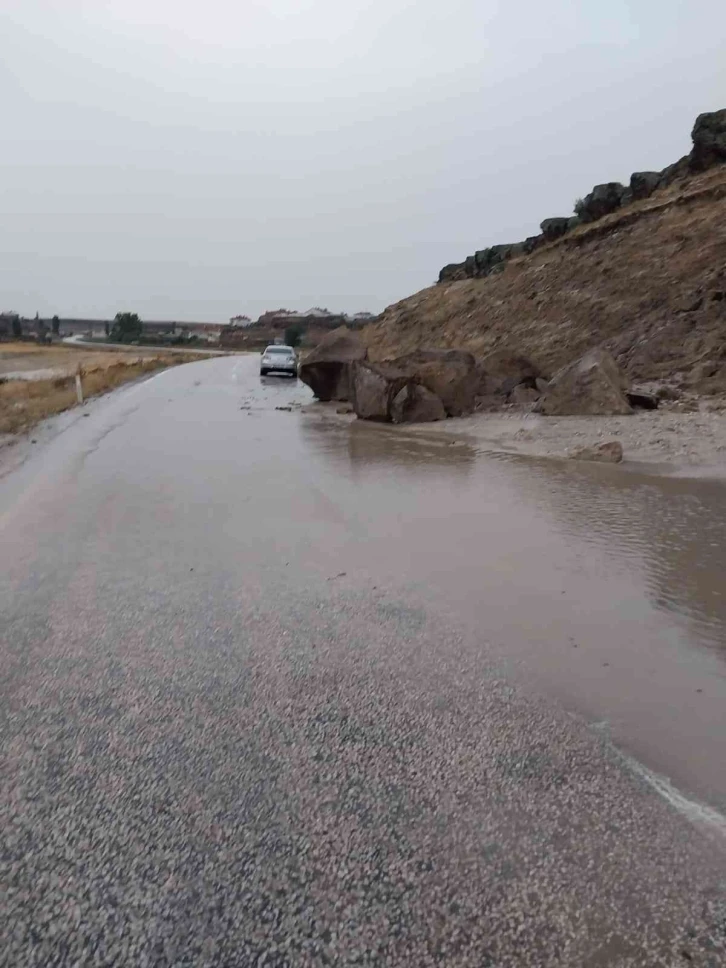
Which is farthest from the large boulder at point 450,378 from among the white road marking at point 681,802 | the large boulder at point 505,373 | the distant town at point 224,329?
the distant town at point 224,329

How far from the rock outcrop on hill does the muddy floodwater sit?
23610mm

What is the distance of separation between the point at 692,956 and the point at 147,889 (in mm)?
1655

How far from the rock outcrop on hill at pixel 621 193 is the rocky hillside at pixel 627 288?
0.05 m

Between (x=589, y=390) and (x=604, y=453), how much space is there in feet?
14.0

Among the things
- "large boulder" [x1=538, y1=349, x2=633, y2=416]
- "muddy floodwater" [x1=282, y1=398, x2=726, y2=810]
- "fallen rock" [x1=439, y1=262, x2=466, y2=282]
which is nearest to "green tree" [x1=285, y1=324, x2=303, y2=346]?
"fallen rock" [x1=439, y1=262, x2=466, y2=282]

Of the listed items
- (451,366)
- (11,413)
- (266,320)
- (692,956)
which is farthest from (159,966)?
(266,320)

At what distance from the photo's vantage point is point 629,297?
2314 centimetres

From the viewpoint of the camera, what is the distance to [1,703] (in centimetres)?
390

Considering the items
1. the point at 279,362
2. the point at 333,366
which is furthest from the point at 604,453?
the point at 279,362

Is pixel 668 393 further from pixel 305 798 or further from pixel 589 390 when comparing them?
pixel 305 798

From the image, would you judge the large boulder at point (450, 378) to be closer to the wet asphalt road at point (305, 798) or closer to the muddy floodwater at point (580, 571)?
the muddy floodwater at point (580, 571)

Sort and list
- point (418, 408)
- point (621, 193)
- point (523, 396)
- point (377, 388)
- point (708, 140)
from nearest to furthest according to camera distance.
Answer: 1. point (418, 408)
2. point (377, 388)
3. point (523, 396)
4. point (708, 140)
5. point (621, 193)

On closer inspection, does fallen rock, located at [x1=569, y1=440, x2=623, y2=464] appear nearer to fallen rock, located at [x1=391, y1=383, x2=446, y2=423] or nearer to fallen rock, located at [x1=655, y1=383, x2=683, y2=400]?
fallen rock, located at [x1=655, y1=383, x2=683, y2=400]

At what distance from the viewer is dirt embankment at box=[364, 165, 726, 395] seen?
61.7 ft
